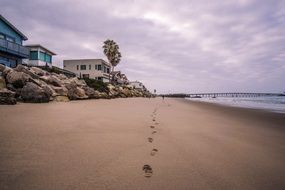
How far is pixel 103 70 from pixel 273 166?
155 ft

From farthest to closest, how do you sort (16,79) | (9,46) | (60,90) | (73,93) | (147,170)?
(9,46)
(73,93)
(60,90)
(16,79)
(147,170)

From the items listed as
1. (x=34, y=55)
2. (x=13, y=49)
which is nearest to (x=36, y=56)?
(x=34, y=55)

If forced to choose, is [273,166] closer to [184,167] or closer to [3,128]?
[184,167]

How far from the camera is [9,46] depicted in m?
23.8

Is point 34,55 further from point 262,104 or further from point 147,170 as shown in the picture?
point 262,104

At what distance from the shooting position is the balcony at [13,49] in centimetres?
2291

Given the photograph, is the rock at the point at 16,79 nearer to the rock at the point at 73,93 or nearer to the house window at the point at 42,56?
the rock at the point at 73,93

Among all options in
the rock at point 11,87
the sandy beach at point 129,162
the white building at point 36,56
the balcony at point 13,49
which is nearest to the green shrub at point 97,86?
the balcony at point 13,49

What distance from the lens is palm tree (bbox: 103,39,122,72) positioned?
49.0 metres

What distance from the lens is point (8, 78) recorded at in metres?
11.9

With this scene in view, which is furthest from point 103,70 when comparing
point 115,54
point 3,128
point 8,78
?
point 3,128

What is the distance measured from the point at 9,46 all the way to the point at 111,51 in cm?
2698

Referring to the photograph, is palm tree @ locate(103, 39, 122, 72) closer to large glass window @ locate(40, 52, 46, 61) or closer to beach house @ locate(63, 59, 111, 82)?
beach house @ locate(63, 59, 111, 82)

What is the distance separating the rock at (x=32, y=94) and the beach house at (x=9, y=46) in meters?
15.9
